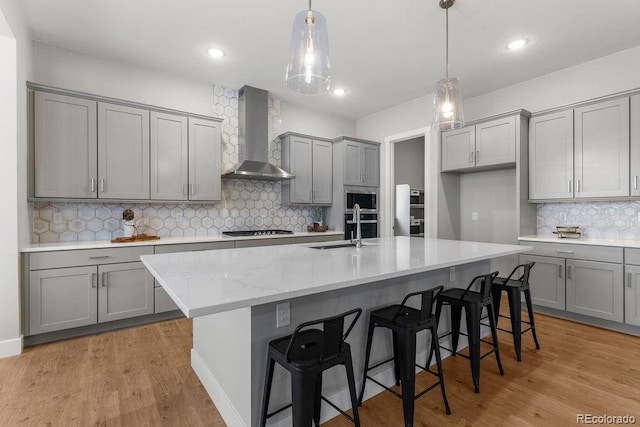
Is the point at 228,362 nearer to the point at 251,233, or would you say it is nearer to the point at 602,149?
the point at 251,233

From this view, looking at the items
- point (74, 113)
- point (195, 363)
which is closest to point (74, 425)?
point (195, 363)

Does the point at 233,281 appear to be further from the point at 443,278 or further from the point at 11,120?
the point at 11,120

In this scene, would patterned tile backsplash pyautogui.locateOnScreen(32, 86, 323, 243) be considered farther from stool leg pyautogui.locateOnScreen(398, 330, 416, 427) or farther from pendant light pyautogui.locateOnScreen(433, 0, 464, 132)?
stool leg pyautogui.locateOnScreen(398, 330, 416, 427)

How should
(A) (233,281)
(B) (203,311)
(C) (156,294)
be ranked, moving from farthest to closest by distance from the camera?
(C) (156,294), (A) (233,281), (B) (203,311)

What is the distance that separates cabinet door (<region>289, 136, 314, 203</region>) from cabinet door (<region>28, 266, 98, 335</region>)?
2.56 meters

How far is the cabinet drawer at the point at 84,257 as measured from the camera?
2.76 meters

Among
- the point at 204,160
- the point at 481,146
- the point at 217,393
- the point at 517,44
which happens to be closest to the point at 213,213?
the point at 204,160

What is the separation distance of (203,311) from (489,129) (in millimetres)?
4143

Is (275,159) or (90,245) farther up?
(275,159)

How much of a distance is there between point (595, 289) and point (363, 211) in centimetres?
289

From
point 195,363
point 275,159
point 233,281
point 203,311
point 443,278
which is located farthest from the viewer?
point 275,159

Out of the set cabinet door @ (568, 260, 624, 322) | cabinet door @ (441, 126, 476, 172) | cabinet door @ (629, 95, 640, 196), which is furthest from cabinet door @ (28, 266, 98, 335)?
cabinet door @ (629, 95, 640, 196)

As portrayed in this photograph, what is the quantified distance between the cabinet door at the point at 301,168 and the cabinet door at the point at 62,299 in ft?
8.38

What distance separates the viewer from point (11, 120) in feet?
8.45
